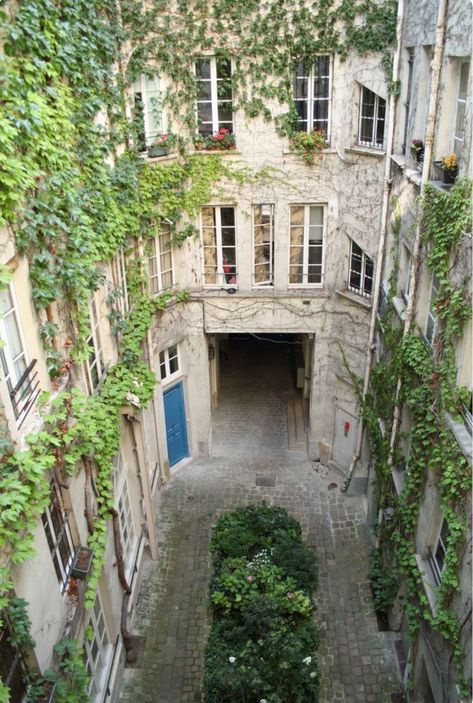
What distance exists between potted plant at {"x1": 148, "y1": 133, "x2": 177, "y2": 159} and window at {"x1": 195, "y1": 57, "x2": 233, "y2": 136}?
103 centimetres

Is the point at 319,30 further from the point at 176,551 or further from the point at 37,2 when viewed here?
the point at 176,551

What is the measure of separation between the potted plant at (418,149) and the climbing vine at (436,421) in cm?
178

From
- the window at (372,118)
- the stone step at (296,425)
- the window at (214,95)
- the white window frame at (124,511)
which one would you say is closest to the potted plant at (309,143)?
the window at (372,118)

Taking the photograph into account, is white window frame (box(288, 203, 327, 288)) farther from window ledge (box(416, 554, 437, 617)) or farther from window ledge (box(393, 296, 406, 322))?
window ledge (box(416, 554, 437, 617))

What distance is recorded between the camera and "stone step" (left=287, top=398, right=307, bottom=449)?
1923 centimetres

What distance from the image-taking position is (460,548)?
8234mm

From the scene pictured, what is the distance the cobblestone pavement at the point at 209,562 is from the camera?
1197cm

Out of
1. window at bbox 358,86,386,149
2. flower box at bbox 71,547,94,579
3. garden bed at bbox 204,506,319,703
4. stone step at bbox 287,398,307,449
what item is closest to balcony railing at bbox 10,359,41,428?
flower box at bbox 71,547,94,579

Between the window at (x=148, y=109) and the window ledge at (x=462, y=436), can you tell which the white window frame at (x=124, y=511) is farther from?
the window at (x=148, y=109)

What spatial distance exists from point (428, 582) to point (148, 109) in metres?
13.0

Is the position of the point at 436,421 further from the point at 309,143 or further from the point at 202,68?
the point at 202,68

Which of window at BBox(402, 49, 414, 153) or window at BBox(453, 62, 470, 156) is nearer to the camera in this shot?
window at BBox(453, 62, 470, 156)

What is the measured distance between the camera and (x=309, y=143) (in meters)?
14.6

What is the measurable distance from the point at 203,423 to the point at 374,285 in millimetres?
7568
